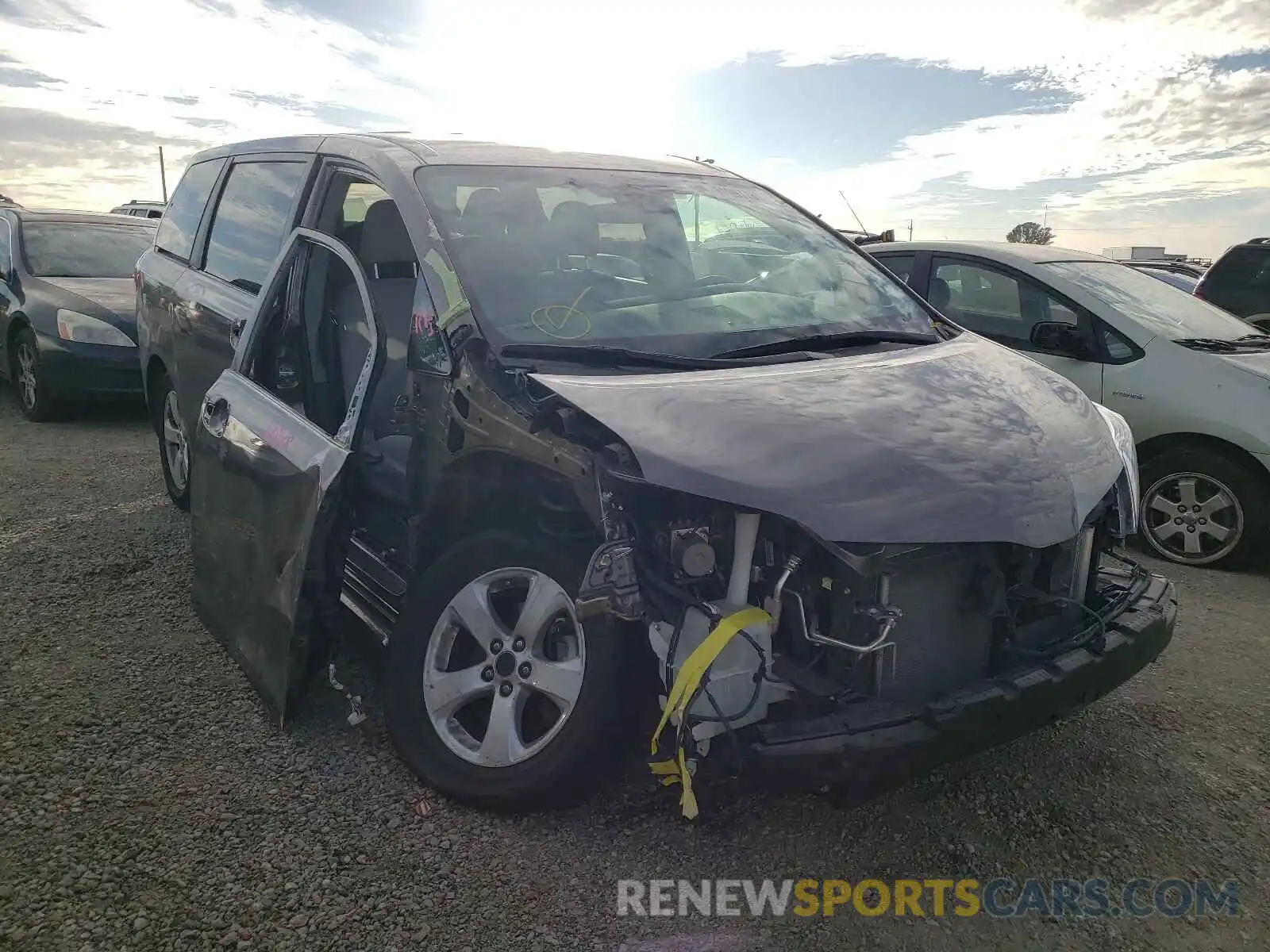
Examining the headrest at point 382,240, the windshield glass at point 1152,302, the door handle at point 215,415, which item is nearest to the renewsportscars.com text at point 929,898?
the door handle at point 215,415

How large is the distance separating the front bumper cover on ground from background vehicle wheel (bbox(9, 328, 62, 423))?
7359mm

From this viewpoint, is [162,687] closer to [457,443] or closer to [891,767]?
[457,443]

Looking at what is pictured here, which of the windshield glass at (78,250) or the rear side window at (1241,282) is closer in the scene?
the windshield glass at (78,250)

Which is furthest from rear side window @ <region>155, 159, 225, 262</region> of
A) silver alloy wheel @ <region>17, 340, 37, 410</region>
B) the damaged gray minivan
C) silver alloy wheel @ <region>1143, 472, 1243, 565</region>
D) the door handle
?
silver alloy wheel @ <region>1143, 472, 1243, 565</region>

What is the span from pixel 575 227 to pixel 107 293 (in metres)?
6.46

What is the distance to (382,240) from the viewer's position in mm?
3818

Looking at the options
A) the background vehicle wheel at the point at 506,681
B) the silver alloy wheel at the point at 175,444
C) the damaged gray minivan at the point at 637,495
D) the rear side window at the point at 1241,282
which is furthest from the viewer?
the rear side window at the point at 1241,282

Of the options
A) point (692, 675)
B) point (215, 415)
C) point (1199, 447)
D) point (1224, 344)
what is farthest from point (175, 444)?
point (1224, 344)

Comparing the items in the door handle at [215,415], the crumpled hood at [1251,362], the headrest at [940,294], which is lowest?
the door handle at [215,415]

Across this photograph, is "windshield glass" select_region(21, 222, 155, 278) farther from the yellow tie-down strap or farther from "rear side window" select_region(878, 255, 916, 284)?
the yellow tie-down strap

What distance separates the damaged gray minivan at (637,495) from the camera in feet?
7.66

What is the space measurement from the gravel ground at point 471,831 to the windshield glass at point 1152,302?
2.32m

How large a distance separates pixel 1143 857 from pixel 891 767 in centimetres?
94

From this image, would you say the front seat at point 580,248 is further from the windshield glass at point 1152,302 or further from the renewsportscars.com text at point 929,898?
the windshield glass at point 1152,302
